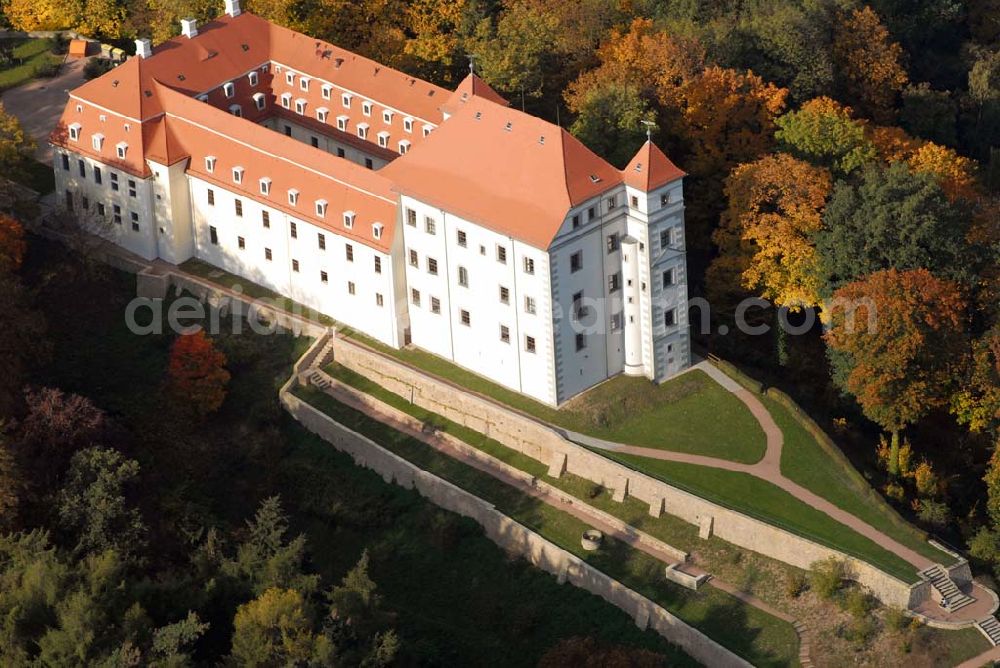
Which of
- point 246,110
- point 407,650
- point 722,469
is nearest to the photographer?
point 407,650

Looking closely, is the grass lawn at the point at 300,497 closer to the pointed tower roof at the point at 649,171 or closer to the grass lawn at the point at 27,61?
the pointed tower roof at the point at 649,171

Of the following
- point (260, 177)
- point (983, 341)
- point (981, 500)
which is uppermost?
point (260, 177)

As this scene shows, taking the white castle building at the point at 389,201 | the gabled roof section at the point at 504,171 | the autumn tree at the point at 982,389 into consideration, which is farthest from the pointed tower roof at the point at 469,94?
the autumn tree at the point at 982,389

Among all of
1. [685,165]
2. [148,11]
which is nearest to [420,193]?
[685,165]

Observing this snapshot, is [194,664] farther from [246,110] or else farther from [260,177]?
[246,110]

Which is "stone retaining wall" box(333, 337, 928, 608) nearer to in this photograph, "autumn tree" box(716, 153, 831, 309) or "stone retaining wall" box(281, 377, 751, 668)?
"stone retaining wall" box(281, 377, 751, 668)

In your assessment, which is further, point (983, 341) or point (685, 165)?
point (685, 165)

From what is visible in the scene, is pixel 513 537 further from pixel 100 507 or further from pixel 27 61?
pixel 27 61
